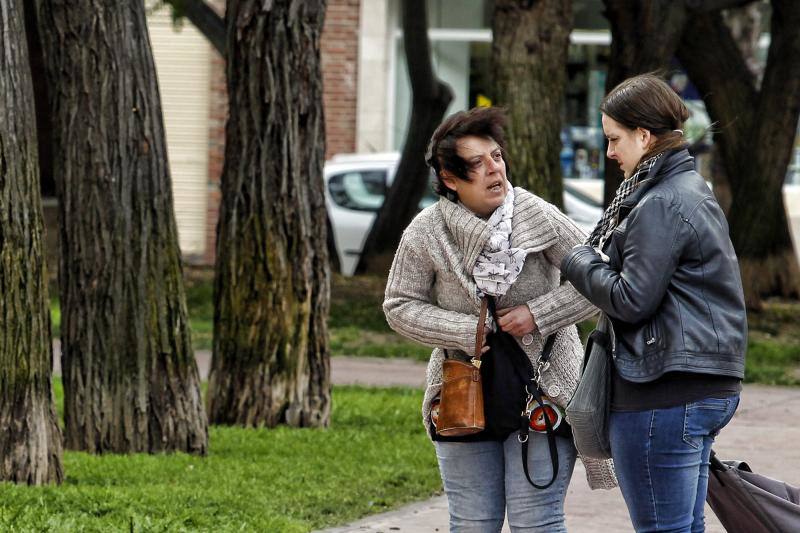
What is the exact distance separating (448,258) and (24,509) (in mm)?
→ 2360

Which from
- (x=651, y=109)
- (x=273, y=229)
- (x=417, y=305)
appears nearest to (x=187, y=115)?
(x=273, y=229)

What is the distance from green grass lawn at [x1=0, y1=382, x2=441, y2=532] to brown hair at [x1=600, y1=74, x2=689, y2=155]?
2.69 metres

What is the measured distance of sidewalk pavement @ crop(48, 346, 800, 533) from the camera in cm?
638

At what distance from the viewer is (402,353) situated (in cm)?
1323

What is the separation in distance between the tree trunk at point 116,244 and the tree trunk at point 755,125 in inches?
323

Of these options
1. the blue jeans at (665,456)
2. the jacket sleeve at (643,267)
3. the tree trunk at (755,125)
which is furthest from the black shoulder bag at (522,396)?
the tree trunk at (755,125)

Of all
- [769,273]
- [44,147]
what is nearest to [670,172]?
[769,273]

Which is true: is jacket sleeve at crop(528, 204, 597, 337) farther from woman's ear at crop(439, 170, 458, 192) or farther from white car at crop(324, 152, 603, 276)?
white car at crop(324, 152, 603, 276)

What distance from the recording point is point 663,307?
148 inches

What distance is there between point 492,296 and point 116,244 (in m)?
3.56

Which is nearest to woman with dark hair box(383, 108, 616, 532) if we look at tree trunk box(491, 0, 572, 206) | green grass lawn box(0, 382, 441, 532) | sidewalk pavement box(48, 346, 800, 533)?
green grass lawn box(0, 382, 441, 532)

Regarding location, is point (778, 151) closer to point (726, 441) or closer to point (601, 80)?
point (726, 441)

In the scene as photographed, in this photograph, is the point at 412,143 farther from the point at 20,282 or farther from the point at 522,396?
the point at 522,396

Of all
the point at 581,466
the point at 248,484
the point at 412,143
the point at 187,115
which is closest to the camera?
the point at 248,484
